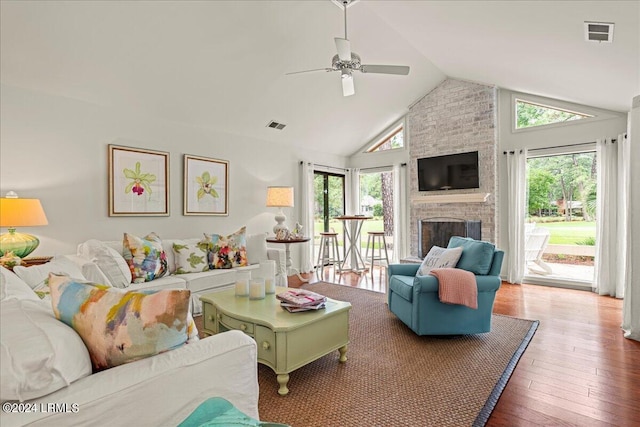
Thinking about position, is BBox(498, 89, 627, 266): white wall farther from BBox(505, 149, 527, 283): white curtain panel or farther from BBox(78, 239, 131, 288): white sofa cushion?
BBox(78, 239, 131, 288): white sofa cushion

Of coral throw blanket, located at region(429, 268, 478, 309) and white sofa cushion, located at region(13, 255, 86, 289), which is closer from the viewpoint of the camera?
white sofa cushion, located at region(13, 255, 86, 289)

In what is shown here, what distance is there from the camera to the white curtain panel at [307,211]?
6141 millimetres

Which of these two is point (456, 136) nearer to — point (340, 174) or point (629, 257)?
point (340, 174)

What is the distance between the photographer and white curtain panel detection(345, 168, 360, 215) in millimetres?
7121

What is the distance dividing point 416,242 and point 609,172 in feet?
9.47

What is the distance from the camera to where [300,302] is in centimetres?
238

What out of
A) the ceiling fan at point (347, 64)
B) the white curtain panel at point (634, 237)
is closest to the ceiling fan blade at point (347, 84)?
the ceiling fan at point (347, 64)

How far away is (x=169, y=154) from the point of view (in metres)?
4.36

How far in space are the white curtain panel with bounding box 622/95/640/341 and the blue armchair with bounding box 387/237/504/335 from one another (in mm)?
1162

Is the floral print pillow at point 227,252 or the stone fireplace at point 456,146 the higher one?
the stone fireplace at point 456,146

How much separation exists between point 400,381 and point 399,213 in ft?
14.6

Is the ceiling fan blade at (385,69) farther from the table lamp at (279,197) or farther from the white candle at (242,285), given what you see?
the table lamp at (279,197)

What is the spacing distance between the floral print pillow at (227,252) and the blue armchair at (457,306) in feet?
7.05

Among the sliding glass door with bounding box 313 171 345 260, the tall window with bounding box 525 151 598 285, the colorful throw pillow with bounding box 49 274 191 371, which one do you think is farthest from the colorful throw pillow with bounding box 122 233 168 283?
the tall window with bounding box 525 151 598 285
